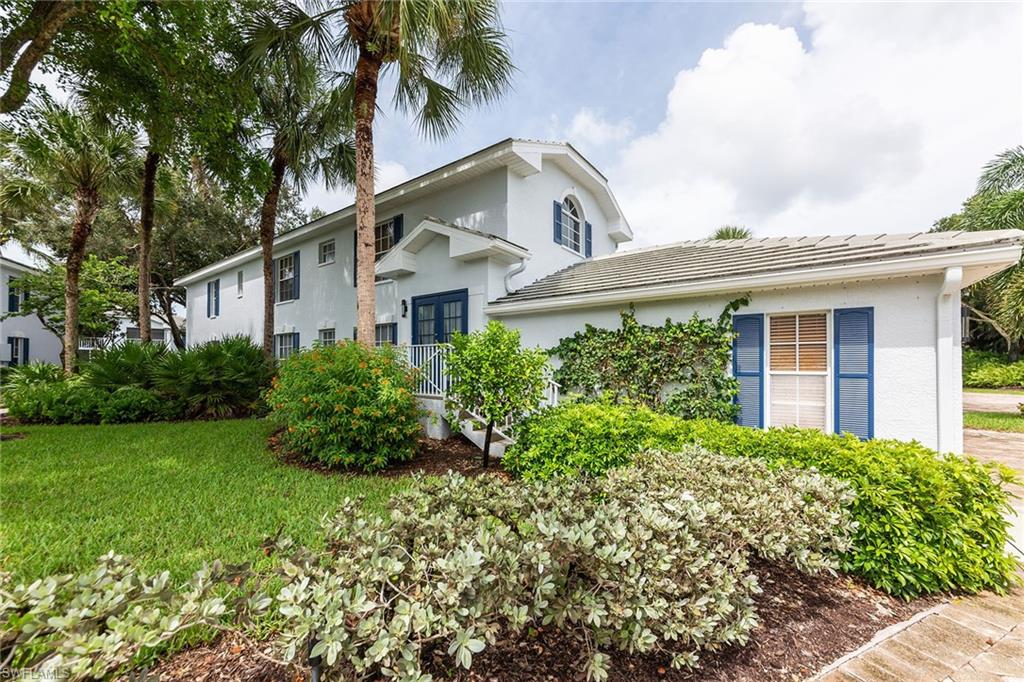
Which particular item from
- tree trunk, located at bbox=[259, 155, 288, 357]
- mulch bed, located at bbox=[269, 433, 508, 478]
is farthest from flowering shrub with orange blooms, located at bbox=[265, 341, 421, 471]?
tree trunk, located at bbox=[259, 155, 288, 357]

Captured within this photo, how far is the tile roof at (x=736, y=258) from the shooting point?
5.21 meters

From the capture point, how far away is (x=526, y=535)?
2.44 m

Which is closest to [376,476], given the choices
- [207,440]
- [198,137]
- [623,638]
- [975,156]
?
[207,440]

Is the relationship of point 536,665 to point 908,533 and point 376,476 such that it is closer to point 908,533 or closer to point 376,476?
point 908,533

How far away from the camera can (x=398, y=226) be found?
40.3 ft

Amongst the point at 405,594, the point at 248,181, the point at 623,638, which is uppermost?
the point at 248,181

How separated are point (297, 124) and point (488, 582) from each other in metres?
13.1

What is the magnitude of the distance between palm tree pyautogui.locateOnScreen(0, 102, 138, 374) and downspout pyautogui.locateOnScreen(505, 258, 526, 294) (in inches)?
444

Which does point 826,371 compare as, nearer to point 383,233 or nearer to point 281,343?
point 383,233

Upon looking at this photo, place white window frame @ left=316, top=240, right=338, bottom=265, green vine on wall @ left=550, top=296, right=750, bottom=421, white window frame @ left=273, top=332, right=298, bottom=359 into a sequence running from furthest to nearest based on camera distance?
white window frame @ left=273, top=332, right=298, bottom=359 < white window frame @ left=316, top=240, right=338, bottom=265 < green vine on wall @ left=550, top=296, right=750, bottom=421

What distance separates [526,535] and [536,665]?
0.69 m

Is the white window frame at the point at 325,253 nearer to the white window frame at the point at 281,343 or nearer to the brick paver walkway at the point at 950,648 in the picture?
the white window frame at the point at 281,343

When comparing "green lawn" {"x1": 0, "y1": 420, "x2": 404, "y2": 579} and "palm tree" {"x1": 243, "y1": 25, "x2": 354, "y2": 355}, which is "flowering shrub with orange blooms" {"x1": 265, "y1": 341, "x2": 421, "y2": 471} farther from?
"palm tree" {"x1": 243, "y1": 25, "x2": 354, "y2": 355}

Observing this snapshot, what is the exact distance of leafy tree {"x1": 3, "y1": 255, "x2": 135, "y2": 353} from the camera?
58.0 feet
